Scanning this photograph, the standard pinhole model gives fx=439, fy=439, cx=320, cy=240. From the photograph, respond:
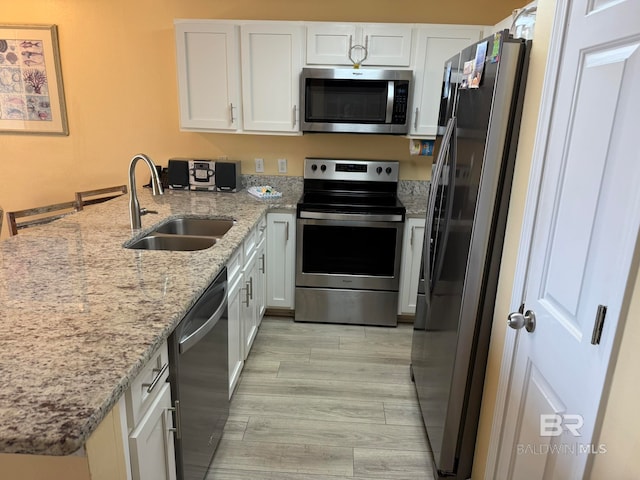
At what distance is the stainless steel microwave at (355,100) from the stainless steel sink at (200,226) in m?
1.00

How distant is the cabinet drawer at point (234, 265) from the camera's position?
2.10 metres

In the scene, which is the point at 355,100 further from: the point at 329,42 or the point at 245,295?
the point at 245,295

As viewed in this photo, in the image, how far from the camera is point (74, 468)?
92 cm

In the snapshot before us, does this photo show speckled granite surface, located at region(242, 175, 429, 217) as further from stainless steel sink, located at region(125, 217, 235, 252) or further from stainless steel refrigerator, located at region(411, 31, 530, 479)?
stainless steel refrigerator, located at region(411, 31, 530, 479)

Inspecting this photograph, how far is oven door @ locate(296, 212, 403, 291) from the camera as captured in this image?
3.08m

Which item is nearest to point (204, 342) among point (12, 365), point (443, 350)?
point (12, 365)

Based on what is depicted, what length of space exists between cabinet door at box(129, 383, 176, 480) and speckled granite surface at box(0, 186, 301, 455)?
0.72 feet

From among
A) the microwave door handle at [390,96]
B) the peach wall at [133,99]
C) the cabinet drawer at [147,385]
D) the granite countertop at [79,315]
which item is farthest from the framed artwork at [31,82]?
the cabinet drawer at [147,385]

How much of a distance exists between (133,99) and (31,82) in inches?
31.0

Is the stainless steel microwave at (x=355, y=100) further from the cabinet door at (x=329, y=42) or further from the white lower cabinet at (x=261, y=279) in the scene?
the white lower cabinet at (x=261, y=279)

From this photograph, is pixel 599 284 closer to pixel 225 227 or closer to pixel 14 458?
pixel 14 458

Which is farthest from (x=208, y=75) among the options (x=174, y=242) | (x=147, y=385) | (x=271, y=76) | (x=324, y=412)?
(x=147, y=385)

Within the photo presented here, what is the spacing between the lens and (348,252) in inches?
125

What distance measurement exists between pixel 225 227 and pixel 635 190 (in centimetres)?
208
